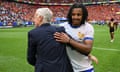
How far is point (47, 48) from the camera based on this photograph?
15.3ft

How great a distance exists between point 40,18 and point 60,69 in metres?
0.78

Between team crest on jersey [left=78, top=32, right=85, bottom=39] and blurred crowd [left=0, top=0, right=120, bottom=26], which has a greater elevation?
team crest on jersey [left=78, top=32, right=85, bottom=39]

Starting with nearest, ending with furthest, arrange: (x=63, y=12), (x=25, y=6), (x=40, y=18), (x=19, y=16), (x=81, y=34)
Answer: (x=40, y=18), (x=81, y=34), (x=19, y=16), (x=25, y=6), (x=63, y=12)

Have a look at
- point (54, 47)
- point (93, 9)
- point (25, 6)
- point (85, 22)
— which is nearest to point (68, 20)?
point (85, 22)

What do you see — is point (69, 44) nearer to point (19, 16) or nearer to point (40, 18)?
Result: point (40, 18)

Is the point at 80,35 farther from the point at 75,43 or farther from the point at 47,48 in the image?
the point at 47,48

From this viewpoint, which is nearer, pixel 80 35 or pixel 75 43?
pixel 75 43

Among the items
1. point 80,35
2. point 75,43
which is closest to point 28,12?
point 80,35

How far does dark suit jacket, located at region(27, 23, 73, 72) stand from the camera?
4.68 m

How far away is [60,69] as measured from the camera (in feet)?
15.6

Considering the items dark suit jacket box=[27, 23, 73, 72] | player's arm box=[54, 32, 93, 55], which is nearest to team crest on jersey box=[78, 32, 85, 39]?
player's arm box=[54, 32, 93, 55]

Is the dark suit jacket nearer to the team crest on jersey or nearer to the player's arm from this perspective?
the player's arm

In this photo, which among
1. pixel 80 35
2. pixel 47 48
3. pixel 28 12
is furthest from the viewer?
pixel 28 12

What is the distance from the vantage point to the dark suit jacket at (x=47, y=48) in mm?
4676
